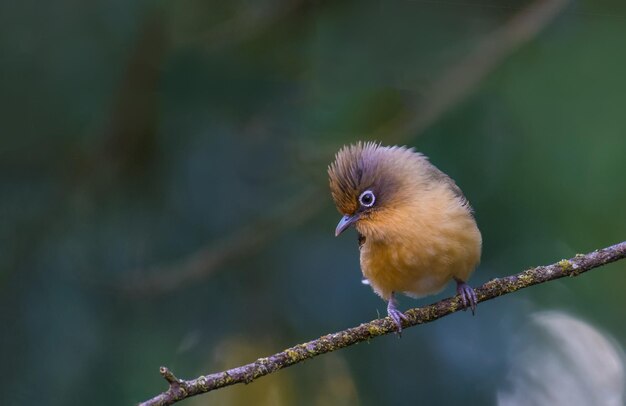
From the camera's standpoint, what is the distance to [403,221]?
395 centimetres

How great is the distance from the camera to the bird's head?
4.07 m

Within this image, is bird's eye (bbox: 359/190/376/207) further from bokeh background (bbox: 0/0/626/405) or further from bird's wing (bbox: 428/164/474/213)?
bokeh background (bbox: 0/0/626/405)

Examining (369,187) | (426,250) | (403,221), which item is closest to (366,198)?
(369,187)

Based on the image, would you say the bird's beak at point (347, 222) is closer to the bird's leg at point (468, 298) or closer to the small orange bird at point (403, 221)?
the small orange bird at point (403, 221)

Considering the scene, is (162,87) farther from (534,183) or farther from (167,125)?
(534,183)

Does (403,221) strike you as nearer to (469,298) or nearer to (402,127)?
(469,298)

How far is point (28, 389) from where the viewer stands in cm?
453

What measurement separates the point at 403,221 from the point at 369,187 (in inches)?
11.2

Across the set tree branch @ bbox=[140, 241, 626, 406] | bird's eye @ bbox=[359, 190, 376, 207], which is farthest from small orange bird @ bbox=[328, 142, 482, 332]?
tree branch @ bbox=[140, 241, 626, 406]

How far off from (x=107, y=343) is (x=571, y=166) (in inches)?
99.3

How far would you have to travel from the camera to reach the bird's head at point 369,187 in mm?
4074

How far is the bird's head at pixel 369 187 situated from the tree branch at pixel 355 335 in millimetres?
827

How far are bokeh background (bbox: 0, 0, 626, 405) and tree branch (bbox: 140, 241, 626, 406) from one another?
155 centimetres

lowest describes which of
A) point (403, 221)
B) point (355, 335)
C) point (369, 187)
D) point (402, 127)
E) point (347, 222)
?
point (355, 335)
